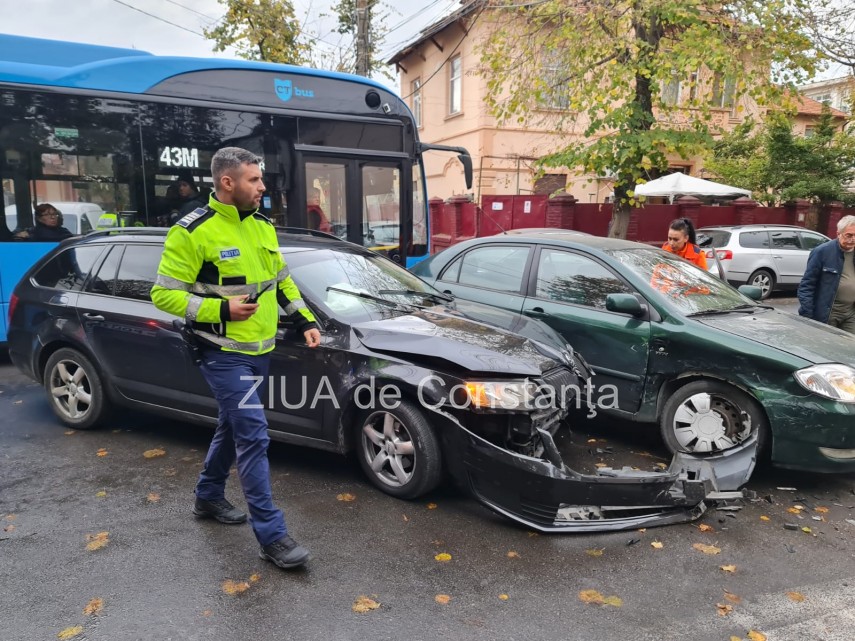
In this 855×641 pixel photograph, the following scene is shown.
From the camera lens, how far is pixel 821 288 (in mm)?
5586

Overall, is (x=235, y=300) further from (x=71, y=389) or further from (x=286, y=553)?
(x=71, y=389)

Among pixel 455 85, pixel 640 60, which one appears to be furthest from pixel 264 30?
pixel 640 60

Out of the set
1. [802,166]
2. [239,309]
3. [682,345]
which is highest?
[802,166]

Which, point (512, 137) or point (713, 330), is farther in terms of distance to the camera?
point (512, 137)

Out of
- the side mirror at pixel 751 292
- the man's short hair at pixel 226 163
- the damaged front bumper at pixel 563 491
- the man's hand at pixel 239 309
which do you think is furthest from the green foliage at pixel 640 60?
the man's hand at pixel 239 309

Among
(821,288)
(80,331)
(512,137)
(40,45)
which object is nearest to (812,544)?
(821,288)

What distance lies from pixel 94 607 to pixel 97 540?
0.63m

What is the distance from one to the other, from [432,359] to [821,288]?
13.5ft

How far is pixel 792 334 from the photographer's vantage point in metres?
4.24

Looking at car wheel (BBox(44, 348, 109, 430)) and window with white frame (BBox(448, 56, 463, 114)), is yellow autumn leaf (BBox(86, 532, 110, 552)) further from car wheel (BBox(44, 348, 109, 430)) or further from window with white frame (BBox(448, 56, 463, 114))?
window with white frame (BBox(448, 56, 463, 114))

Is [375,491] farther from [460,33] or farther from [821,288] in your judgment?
[460,33]

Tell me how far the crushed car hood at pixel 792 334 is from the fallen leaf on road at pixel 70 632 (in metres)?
4.01

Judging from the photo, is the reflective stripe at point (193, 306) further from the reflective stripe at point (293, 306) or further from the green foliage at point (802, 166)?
the green foliage at point (802, 166)

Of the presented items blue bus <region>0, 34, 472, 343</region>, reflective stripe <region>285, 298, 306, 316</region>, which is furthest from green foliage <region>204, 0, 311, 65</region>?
reflective stripe <region>285, 298, 306, 316</region>
